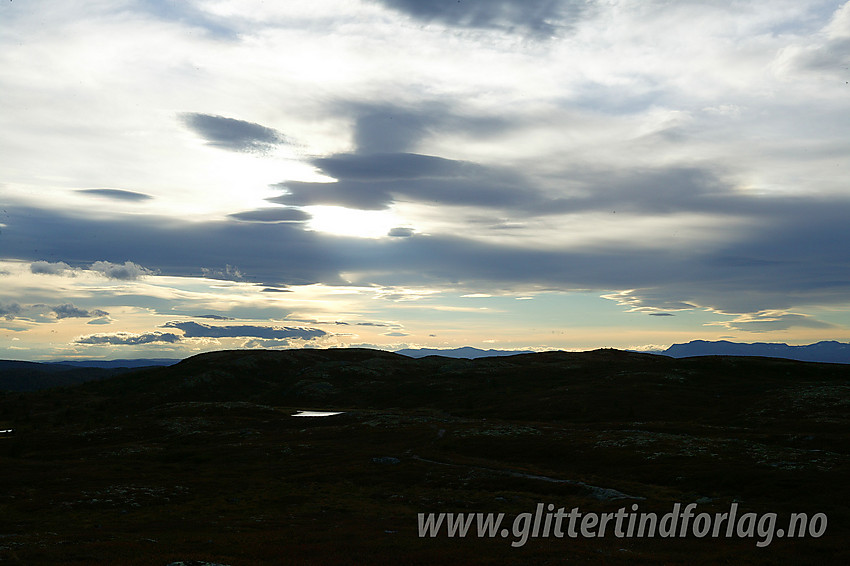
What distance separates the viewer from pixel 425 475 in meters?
74.8

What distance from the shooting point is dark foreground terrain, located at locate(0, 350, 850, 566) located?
1475 inches

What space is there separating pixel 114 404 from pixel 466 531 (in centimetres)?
18770

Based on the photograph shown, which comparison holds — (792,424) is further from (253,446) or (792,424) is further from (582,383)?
(253,446)

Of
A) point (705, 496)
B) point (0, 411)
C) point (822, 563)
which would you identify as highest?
point (822, 563)

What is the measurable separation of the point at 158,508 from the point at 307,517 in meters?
20.3

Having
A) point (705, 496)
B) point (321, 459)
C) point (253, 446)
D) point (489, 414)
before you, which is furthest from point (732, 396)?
point (253, 446)

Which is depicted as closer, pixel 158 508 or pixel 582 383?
pixel 158 508

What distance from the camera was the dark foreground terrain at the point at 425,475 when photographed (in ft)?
123

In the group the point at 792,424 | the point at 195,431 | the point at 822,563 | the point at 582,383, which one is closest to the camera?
the point at 822,563

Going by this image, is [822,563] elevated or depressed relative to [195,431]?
elevated

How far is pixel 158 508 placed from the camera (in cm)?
6141

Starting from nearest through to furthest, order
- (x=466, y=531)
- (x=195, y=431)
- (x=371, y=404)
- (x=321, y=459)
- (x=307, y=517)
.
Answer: (x=466, y=531)
(x=307, y=517)
(x=321, y=459)
(x=195, y=431)
(x=371, y=404)

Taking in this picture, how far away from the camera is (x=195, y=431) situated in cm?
12519

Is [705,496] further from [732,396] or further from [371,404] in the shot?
[371,404]
